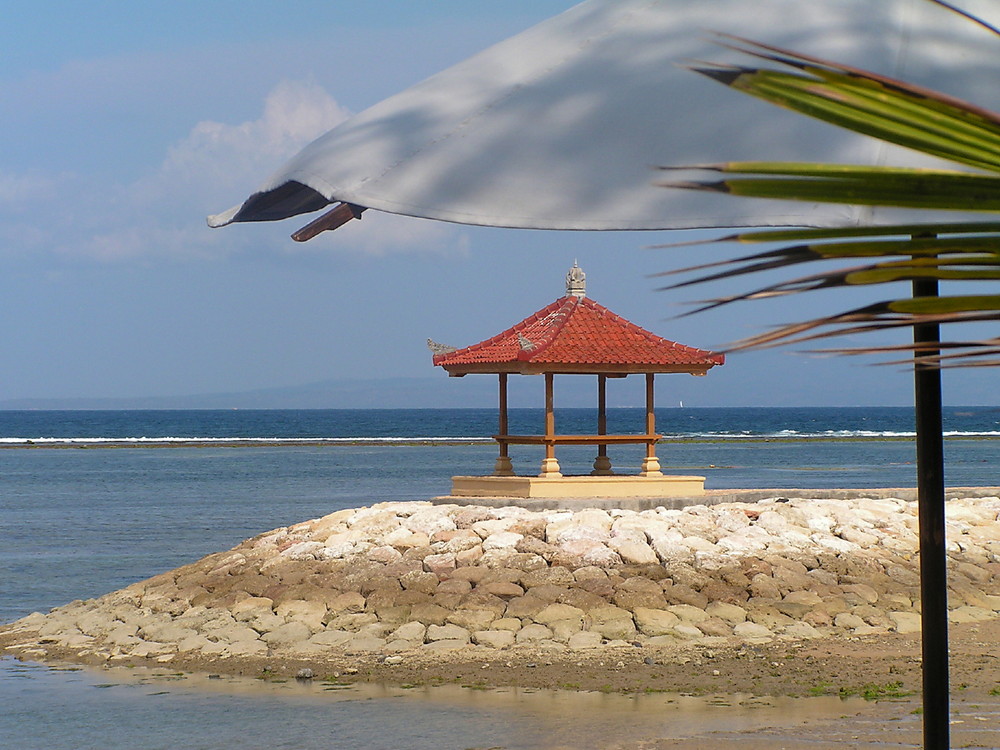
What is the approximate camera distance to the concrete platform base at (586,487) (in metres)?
16.5

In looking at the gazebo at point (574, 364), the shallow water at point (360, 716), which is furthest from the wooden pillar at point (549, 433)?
the shallow water at point (360, 716)

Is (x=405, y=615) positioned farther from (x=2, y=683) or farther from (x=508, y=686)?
(x=2, y=683)

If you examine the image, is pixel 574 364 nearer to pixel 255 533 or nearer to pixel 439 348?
pixel 439 348

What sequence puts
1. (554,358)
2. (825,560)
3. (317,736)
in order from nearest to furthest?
(317,736) < (825,560) < (554,358)

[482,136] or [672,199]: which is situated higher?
[482,136]

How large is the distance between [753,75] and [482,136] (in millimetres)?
1215

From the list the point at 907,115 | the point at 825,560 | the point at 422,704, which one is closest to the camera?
the point at 907,115

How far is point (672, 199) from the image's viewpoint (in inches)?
106

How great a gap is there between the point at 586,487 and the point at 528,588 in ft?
9.68

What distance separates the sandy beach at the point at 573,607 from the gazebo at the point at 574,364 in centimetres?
101

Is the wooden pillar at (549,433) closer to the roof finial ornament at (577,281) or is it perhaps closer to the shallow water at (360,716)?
the roof finial ornament at (577,281)

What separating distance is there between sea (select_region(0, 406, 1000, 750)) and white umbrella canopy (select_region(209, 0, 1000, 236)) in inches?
32.7

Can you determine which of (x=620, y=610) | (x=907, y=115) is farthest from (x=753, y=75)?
(x=620, y=610)

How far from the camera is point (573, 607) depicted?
1348cm
